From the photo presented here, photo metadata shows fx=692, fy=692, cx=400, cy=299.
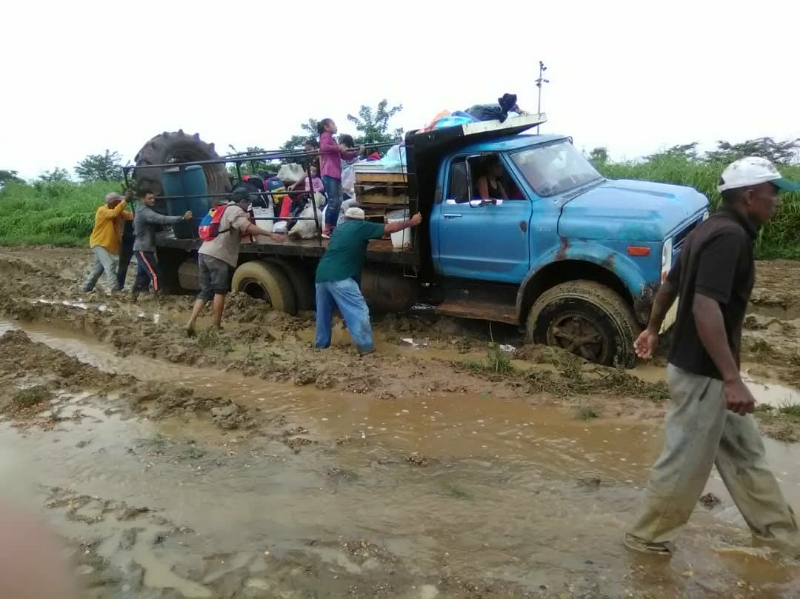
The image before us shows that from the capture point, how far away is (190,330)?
7.74 m

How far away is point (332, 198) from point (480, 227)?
2.38 meters

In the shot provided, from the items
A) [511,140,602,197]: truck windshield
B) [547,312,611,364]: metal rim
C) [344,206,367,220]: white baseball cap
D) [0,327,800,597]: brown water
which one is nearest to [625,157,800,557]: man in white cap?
[0,327,800,597]: brown water

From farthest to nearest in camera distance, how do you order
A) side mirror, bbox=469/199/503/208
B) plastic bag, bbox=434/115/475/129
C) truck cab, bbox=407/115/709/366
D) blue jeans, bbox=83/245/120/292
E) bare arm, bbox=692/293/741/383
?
blue jeans, bbox=83/245/120/292 < plastic bag, bbox=434/115/475/129 < side mirror, bbox=469/199/503/208 < truck cab, bbox=407/115/709/366 < bare arm, bbox=692/293/741/383

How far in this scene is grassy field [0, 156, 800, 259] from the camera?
11.4m

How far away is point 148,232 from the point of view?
989cm

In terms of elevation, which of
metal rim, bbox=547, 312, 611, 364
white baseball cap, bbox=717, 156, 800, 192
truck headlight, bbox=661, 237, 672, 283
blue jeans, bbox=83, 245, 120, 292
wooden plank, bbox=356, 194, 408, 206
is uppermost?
white baseball cap, bbox=717, 156, 800, 192

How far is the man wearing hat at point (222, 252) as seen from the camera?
313 inches

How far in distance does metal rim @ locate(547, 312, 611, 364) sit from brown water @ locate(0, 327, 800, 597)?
1.18 metres

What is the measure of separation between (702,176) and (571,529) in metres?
10.7

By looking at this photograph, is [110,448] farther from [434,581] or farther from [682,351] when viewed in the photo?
[682,351]

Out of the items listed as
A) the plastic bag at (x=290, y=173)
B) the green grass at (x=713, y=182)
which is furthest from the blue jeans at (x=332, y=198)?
the green grass at (x=713, y=182)

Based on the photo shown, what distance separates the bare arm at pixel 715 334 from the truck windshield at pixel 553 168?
12.2ft

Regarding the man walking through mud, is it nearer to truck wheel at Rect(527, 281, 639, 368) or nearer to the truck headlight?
truck wheel at Rect(527, 281, 639, 368)

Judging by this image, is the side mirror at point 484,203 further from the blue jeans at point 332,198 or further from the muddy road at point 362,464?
the blue jeans at point 332,198
